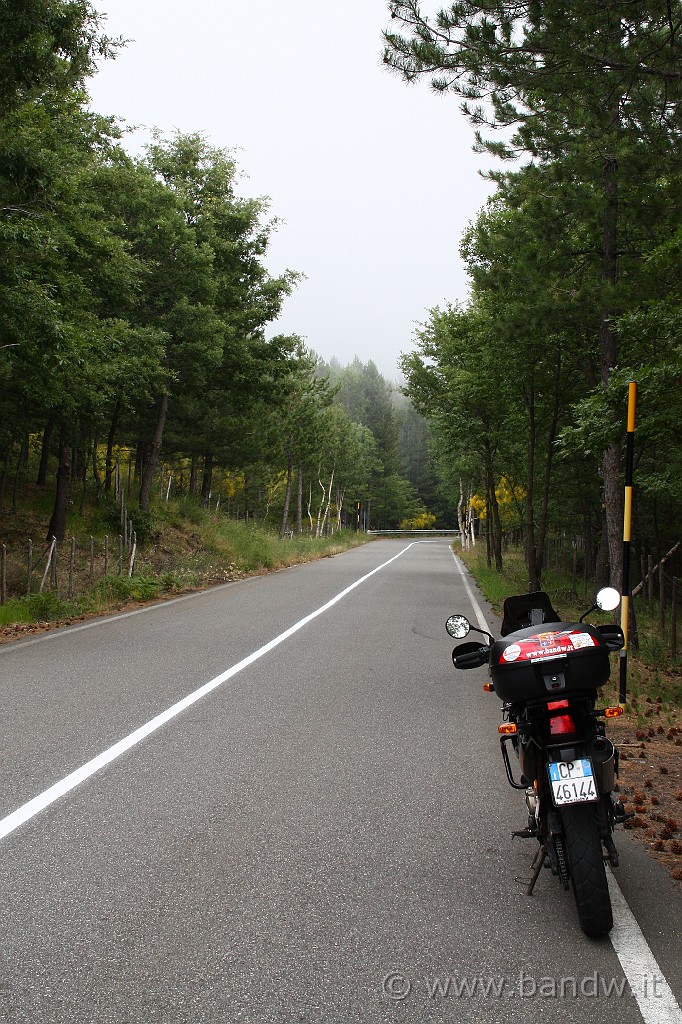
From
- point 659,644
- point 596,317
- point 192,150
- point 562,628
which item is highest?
point 192,150

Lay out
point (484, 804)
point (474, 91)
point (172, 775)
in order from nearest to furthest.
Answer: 1. point (484, 804)
2. point (172, 775)
3. point (474, 91)

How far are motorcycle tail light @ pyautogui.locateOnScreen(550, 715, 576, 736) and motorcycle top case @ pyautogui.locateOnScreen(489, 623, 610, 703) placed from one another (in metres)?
0.12

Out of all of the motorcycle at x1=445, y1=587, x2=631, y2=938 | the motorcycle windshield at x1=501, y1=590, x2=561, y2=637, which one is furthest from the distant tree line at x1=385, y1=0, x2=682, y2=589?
the motorcycle at x1=445, y1=587, x2=631, y2=938

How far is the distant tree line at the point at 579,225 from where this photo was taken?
7965mm

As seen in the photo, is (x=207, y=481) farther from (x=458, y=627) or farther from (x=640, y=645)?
(x=458, y=627)

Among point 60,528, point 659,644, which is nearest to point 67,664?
point 659,644

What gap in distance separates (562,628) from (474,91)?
21.2ft

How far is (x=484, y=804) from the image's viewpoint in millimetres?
5398

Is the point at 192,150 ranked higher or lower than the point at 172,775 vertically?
higher

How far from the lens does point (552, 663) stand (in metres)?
4.10

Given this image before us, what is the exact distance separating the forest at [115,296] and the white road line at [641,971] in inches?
458

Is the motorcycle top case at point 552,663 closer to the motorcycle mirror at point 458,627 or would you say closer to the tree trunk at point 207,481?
the motorcycle mirror at point 458,627

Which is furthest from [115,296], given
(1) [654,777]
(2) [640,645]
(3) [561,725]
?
(3) [561,725]

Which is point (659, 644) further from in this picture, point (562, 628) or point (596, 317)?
point (562, 628)
